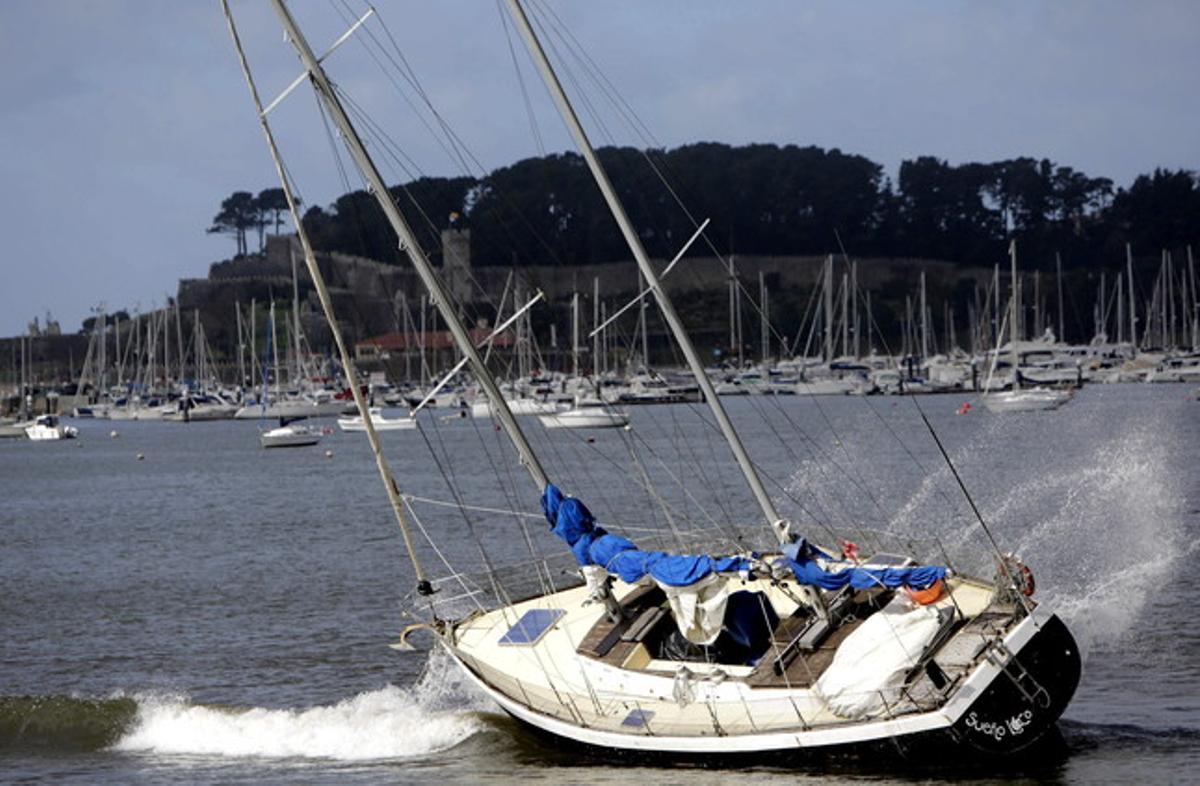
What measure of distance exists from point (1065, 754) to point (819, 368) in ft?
374

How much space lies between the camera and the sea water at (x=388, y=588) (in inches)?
906

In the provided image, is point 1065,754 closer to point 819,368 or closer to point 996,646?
point 996,646

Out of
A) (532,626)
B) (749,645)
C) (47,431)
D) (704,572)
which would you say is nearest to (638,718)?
(749,645)

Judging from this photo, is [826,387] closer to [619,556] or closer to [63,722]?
[63,722]

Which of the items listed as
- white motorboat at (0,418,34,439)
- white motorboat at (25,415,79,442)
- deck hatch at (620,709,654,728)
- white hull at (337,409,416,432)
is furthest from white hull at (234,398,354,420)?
A: deck hatch at (620,709,654,728)

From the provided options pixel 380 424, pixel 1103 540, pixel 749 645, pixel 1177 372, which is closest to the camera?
pixel 749 645

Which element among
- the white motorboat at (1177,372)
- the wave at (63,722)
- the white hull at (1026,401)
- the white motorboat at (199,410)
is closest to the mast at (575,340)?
the white hull at (1026,401)

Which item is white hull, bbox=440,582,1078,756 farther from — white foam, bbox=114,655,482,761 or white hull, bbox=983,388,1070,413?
white hull, bbox=983,388,1070,413

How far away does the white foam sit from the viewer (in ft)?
77.5

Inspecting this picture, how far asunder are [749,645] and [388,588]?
58.3ft

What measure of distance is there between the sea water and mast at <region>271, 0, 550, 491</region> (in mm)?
2385

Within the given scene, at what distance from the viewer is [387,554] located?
4388 centimetres

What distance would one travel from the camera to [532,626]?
22.6 m

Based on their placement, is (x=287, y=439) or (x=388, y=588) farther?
(x=287, y=439)
